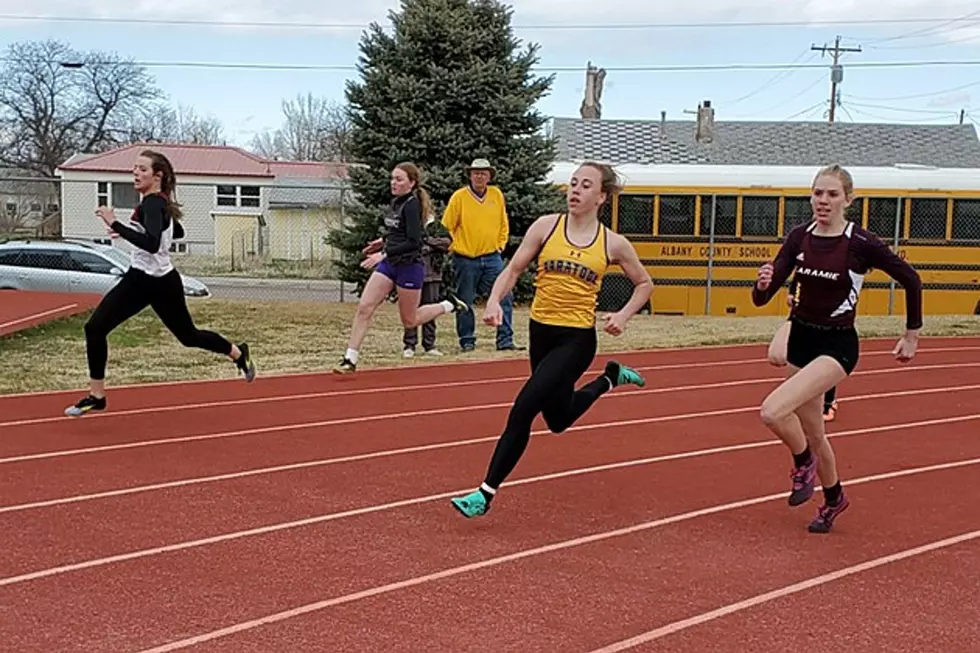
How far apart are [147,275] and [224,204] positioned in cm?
4208

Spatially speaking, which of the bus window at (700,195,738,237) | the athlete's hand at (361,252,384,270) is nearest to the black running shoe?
the athlete's hand at (361,252,384,270)

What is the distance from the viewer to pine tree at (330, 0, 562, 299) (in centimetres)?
2008

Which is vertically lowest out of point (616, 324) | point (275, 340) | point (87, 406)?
point (275, 340)

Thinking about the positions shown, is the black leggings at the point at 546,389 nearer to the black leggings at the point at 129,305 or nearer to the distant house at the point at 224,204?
the black leggings at the point at 129,305

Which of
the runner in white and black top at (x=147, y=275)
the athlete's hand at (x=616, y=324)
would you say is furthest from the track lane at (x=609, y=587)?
the runner in white and black top at (x=147, y=275)

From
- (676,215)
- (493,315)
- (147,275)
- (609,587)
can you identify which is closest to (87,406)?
(147,275)

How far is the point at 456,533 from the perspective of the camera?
5555 millimetres

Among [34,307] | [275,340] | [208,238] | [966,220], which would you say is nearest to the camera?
[275,340]

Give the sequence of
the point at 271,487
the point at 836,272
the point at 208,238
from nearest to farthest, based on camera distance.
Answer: the point at 836,272
the point at 271,487
the point at 208,238

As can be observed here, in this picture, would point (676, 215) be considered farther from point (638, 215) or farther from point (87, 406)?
point (87, 406)

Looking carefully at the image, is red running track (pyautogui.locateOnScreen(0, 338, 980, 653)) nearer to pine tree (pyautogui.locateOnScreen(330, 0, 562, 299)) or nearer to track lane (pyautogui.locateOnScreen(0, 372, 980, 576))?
track lane (pyautogui.locateOnScreen(0, 372, 980, 576))

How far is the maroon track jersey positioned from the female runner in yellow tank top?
80cm

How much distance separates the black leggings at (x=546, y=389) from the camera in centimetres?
566

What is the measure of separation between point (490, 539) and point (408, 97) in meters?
15.6
